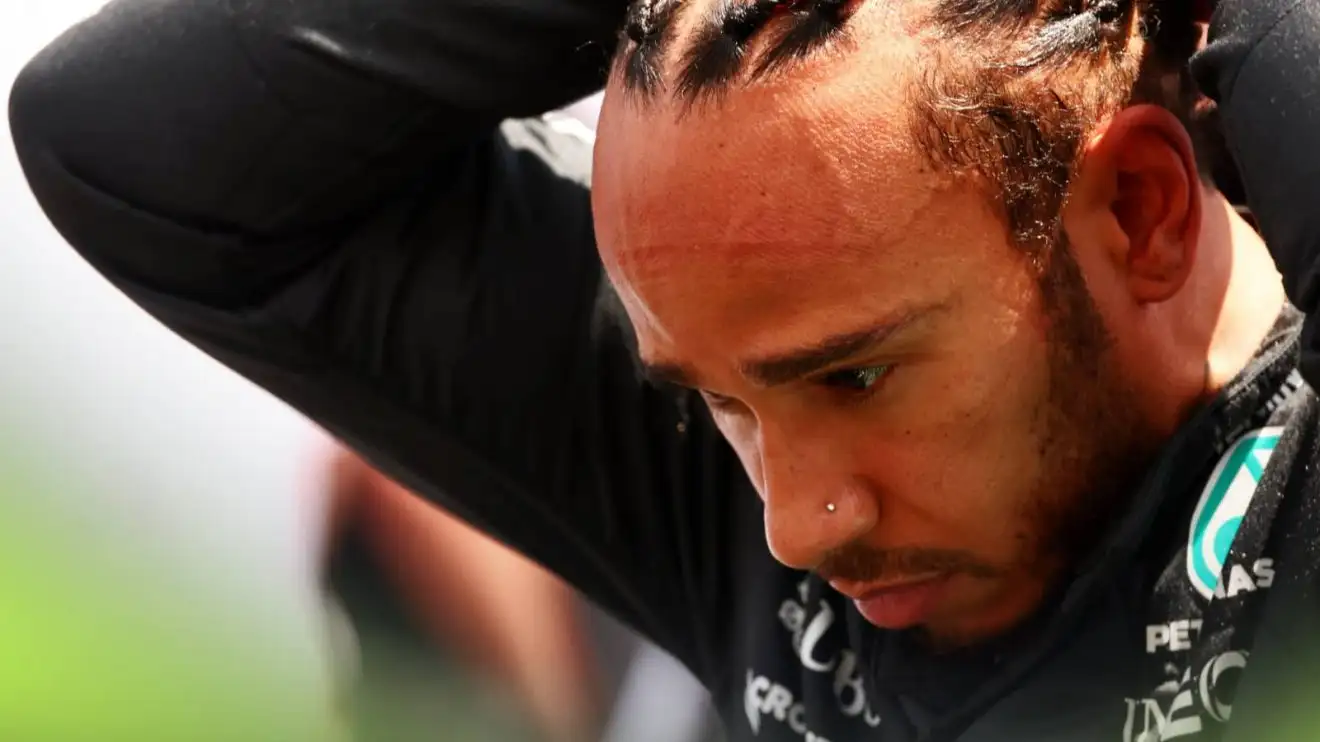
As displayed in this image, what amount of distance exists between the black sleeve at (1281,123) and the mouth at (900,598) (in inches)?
7.4

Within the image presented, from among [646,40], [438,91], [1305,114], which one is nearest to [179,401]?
[438,91]

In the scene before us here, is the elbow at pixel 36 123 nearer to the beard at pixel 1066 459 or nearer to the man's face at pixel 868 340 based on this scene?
the man's face at pixel 868 340

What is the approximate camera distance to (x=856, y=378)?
610 millimetres

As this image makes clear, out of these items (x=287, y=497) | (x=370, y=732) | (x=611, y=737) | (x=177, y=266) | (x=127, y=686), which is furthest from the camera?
(x=611, y=737)

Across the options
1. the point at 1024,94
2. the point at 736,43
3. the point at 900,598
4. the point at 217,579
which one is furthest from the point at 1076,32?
the point at 217,579

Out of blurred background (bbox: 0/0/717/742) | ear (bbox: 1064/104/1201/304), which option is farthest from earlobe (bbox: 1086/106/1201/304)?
blurred background (bbox: 0/0/717/742)

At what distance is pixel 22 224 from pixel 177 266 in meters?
0.11

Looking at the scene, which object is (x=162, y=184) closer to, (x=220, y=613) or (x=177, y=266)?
(x=177, y=266)

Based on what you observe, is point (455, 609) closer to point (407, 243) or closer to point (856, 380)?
point (407, 243)

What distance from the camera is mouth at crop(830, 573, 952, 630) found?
0.66 m

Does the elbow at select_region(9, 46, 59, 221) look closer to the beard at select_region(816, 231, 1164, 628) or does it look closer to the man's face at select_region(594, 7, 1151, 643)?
the man's face at select_region(594, 7, 1151, 643)

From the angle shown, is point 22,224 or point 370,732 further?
point 22,224

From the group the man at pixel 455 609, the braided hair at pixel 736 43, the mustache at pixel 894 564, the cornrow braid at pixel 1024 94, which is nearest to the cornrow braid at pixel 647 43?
the braided hair at pixel 736 43

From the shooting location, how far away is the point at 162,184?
740 mm
